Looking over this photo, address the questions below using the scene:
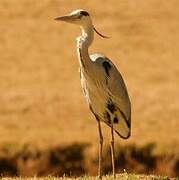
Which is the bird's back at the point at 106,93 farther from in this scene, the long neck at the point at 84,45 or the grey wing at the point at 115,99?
the long neck at the point at 84,45

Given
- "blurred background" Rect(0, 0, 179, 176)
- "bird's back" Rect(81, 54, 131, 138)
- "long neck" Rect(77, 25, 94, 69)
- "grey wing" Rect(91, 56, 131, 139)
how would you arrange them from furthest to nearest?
"blurred background" Rect(0, 0, 179, 176), "grey wing" Rect(91, 56, 131, 139), "bird's back" Rect(81, 54, 131, 138), "long neck" Rect(77, 25, 94, 69)

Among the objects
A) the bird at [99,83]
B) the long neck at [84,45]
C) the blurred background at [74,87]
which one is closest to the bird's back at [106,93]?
the bird at [99,83]

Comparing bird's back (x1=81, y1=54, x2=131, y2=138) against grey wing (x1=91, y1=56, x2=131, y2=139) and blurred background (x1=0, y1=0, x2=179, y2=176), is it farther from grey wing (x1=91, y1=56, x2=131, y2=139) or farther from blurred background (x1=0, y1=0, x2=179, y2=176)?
blurred background (x1=0, y1=0, x2=179, y2=176)

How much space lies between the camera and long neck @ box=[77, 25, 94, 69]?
9344 mm

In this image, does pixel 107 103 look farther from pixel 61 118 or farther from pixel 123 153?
pixel 61 118

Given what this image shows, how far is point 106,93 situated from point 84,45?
64 centimetres

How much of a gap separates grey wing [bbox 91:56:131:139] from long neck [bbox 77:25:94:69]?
36 cm

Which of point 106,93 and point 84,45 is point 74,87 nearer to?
point 106,93

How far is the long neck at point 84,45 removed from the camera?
934 centimetres

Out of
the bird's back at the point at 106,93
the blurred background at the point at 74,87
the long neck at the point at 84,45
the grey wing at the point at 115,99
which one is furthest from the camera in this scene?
the blurred background at the point at 74,87

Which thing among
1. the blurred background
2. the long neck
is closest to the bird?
the long neck

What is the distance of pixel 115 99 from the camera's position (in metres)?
9.74

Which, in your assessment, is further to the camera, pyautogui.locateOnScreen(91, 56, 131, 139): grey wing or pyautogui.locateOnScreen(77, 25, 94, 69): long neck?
pyautogui.locateOnScreen(91, 56, 131, 139): grey wing

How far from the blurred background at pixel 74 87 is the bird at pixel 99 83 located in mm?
4710
